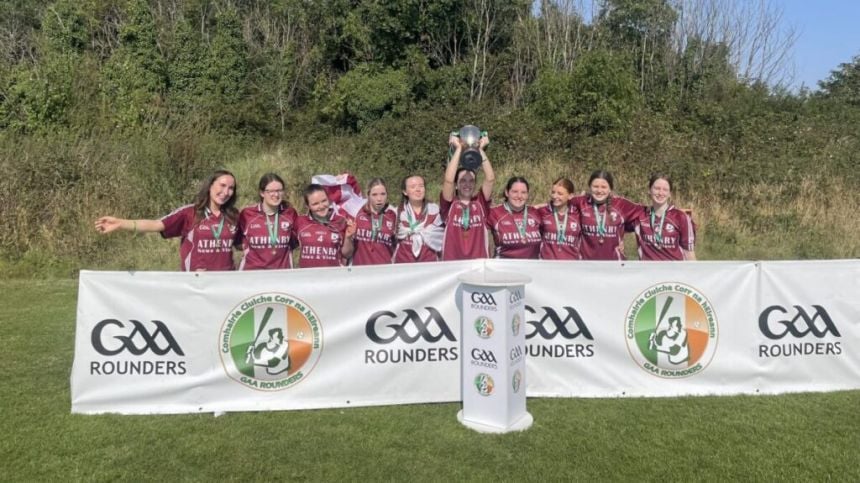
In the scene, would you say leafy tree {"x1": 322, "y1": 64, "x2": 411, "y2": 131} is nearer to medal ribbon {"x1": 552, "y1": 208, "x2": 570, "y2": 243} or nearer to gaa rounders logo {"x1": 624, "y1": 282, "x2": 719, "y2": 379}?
medal ribbon {"x1": 552, "y1": 208, "x2": 570, "y2": 243}

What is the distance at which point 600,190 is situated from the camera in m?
5.56

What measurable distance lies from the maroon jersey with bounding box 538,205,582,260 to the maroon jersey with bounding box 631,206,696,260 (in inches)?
25.6

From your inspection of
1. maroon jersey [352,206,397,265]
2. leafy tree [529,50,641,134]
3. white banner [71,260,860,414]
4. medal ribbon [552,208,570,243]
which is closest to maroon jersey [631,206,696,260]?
white banner [71,260,860,414]

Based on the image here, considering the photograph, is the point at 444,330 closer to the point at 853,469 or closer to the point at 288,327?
the point at 288,327

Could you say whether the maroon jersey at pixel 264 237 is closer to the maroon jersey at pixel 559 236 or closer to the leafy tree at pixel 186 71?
the maroon jersey at pixel 559 236

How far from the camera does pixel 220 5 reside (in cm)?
3331

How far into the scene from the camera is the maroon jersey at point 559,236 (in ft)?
18.1

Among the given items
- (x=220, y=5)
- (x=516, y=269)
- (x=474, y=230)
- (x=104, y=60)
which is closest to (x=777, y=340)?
(x=516, y=269)

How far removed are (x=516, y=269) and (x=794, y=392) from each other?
2574mm

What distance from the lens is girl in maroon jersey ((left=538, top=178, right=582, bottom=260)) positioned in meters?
5.52

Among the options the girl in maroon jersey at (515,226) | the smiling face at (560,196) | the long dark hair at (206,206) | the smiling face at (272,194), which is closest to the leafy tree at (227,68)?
the long dark hair at (206,206)

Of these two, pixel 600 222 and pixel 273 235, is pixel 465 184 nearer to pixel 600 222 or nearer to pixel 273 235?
pixel 600 222

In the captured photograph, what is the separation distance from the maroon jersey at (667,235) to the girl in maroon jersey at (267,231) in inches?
129

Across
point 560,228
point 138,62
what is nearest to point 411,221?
point 560,228
